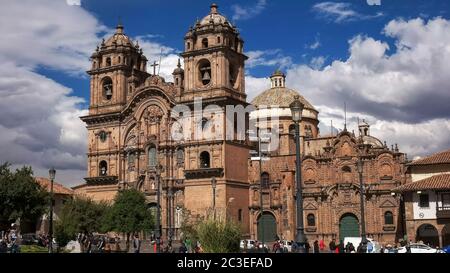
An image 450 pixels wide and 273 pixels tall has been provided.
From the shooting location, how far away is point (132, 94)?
59094 mm

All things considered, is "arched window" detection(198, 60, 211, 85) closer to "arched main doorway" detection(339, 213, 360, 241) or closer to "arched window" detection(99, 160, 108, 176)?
"arched window" detection(99, 160, 108, 176)

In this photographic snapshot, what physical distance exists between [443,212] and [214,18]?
28.3 metres

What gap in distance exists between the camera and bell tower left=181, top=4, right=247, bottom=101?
54281 millimetres

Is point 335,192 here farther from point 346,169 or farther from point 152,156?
point 152,156

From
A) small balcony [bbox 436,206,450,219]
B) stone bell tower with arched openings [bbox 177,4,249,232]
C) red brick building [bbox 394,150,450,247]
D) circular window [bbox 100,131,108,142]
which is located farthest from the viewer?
circular window [bbox 100,131,108,142]

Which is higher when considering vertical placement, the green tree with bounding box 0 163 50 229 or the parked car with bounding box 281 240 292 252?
the green tree with bounding box 0 163 50 229

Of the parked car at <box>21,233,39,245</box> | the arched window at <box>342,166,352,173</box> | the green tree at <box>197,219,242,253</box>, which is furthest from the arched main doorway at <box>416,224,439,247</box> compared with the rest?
the parked car at <box>21,233,39,245</box>

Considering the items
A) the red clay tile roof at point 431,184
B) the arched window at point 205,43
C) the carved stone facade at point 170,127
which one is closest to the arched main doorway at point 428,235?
the red clay tile roof at point 431,184

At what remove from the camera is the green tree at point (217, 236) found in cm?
2053

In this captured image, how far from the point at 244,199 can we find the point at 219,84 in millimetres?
11240

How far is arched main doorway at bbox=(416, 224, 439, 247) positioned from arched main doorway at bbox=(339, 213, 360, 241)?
6896 millimetres

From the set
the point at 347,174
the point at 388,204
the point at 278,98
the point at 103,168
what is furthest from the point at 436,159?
the point at 103,168

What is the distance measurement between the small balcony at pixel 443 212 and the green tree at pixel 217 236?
88.8 ft

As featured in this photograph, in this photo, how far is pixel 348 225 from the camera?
5159 cm
